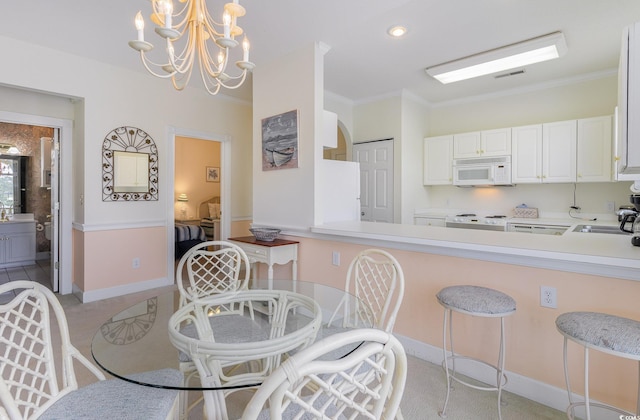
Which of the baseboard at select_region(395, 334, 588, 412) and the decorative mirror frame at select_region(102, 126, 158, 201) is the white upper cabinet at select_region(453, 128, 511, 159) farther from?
the decorative mirror frame at select_region(102, 126, 158, 201)

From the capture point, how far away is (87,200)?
136 inches

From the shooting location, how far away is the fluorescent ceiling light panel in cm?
292

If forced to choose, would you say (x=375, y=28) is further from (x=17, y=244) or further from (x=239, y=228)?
(x=17, y=244)

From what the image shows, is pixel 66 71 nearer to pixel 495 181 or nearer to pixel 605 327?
pixel 605 327

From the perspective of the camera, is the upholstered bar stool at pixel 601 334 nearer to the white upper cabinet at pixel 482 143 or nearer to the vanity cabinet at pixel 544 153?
the vanity cabinet at pixel 544 153

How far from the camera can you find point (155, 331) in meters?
1.48

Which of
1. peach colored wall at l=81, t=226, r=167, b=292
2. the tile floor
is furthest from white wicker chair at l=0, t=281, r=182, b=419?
the tile floor

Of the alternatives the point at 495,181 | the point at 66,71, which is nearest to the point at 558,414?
the point at 495,181

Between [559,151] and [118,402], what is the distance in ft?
15.5

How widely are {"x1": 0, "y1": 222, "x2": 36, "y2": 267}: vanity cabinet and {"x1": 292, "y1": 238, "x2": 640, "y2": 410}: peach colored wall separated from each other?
5.95 meters

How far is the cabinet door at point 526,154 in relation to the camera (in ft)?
13.0

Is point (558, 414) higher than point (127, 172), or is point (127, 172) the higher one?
point (127, 172)

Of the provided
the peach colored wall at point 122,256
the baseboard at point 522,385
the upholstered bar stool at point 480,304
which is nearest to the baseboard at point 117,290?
the peach colored wall at point 122,256

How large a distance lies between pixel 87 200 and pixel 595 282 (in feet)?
14.6
